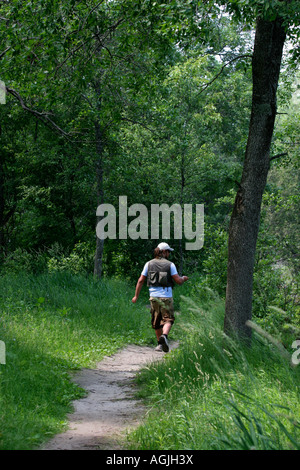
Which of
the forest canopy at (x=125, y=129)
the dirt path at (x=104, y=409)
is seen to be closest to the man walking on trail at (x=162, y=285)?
the dirt path at (x=104, y=409)

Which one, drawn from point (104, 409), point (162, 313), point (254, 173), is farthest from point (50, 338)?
point (254, 173)

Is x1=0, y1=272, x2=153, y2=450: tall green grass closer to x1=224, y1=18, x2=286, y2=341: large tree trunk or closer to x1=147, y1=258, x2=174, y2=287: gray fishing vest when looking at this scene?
x1=147, y1=258, x2=174, y2=287: gray fishing vest

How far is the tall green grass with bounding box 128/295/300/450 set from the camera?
3975 mm

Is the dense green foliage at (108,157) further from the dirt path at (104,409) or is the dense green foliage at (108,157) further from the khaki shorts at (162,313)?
the khaki shorts at (162,313)

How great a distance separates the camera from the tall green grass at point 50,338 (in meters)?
5.73

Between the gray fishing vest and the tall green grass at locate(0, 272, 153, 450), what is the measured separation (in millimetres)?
1800

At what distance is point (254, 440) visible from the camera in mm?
3680

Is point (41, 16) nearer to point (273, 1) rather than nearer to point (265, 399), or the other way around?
point (273, 1)

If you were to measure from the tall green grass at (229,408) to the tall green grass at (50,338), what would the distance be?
1101 millimetres

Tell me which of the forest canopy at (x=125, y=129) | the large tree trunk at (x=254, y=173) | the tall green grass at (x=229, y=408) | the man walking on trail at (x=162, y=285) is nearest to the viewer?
the tall green grass at (x=229, y=408)

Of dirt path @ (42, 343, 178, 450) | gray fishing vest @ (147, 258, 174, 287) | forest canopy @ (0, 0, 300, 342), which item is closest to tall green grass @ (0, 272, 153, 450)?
dirt path @ (42, 343, 178, 450)

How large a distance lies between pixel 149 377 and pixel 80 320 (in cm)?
491

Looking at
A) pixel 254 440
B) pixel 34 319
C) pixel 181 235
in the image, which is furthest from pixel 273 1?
pixel 181 235

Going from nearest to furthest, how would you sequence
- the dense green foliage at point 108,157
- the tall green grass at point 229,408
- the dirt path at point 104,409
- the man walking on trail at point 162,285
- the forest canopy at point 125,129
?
the tall green grass at point 229,408 → the dirt path at point 104,409 → the dense green foliage at point 108,157 → the forest canopy at point 125,129 → the man walking on trail at point 162,285
